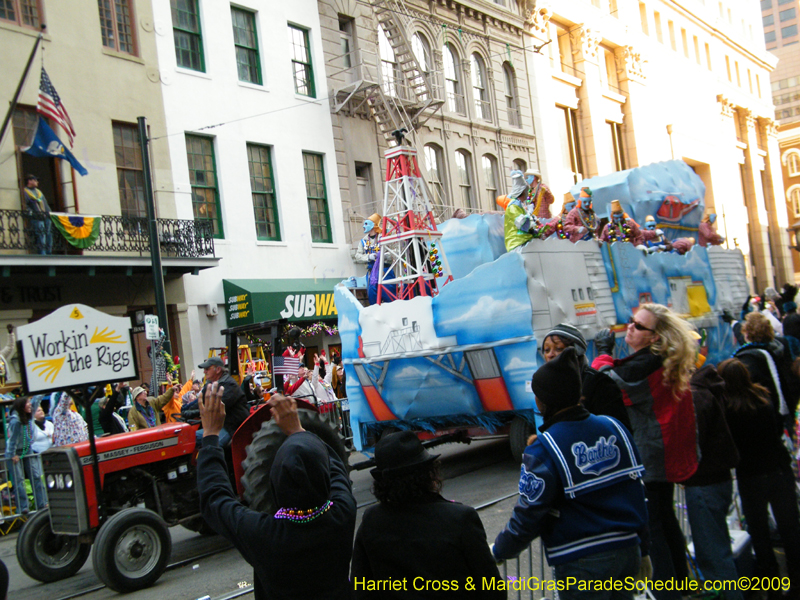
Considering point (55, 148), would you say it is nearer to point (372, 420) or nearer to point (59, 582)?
point (372, 420)

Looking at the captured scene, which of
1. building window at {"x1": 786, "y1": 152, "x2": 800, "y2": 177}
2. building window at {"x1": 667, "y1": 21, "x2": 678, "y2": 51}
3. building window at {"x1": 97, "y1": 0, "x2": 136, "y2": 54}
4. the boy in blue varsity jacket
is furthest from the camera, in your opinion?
building window at {"x1": 786, "y1": 152, "x2": 800, "y2": 177}

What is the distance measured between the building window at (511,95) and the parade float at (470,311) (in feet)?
51.4

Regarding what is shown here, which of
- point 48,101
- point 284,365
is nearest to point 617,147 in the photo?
point 48,101

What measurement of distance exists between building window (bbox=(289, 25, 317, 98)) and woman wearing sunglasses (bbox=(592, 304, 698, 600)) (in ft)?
57.0

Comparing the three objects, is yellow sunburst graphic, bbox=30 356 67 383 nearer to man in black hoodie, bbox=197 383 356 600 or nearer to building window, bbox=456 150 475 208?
man in black hoodie, bbox=197 383 356 600

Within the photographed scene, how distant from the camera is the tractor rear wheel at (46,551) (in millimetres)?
7016

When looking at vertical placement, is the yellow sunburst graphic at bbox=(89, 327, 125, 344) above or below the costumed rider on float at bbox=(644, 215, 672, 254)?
below

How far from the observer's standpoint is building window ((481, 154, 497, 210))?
83.5ft

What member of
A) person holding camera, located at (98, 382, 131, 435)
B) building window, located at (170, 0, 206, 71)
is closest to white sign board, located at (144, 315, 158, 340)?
person holding camera, located at (98, 382, 131, 435)

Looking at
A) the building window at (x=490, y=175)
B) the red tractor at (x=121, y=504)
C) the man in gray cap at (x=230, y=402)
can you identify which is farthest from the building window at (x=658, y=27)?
the red tractor at (x=121, y=504)

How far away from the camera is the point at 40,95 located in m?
13.2

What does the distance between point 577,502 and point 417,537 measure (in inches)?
29.9

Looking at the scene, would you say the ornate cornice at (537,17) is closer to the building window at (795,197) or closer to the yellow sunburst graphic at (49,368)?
the yellow sunburst graphic at (49,368)

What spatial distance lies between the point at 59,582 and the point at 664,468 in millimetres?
5844
